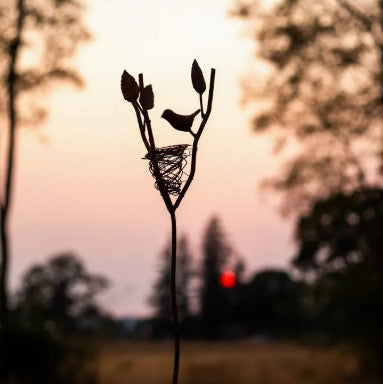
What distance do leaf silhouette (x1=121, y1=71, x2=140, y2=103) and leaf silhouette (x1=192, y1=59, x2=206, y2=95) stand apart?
9 centimetres

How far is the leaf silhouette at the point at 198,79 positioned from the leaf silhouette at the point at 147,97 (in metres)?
0.07

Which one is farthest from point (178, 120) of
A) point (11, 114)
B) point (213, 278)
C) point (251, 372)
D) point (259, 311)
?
point (213, 278)

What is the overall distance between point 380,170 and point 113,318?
5.20m

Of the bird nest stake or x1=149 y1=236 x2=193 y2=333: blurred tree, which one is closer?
the bird nest stake

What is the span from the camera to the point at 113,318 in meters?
15.7

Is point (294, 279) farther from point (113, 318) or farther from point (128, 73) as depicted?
point (128, 73)

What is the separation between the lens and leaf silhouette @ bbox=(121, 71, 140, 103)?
1.45m

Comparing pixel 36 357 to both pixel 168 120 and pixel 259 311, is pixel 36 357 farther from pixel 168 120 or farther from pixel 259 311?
pixel 259 311

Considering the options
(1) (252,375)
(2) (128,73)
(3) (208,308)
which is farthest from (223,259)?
(2) (128,73)

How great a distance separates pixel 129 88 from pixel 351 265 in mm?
15076

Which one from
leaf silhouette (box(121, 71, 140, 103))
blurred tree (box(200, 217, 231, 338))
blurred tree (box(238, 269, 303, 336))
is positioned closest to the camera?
leaf silhouette (box(121, 71, 140, 103))

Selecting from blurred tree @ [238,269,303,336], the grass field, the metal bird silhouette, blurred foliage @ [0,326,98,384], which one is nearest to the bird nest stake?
the metal bird silhouette

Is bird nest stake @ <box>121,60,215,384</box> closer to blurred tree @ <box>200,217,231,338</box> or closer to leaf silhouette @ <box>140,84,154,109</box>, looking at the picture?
leaf silhouette @ <box>140,84,154,109</box>

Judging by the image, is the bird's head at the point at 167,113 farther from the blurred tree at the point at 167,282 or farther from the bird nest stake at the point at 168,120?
the blurred tree at the point at 167,282
